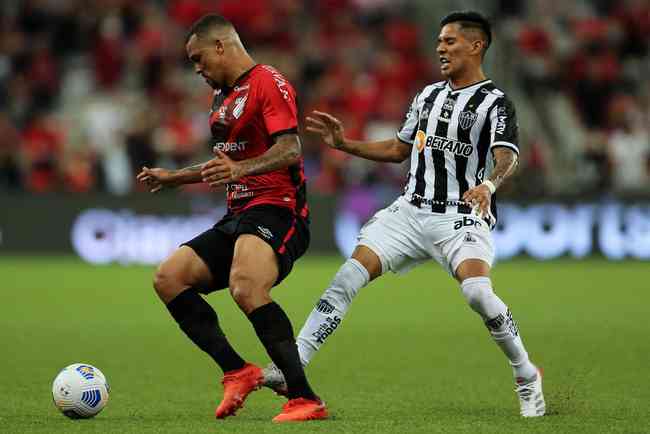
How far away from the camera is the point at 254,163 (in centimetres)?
607

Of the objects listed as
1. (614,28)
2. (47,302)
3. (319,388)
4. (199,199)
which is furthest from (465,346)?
(614,28)

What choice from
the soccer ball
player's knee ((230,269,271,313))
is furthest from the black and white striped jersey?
the soccer ball

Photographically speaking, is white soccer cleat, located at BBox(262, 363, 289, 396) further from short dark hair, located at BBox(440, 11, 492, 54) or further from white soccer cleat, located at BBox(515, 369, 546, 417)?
short dark hair, located at BBox(440, 11, 492, 54)

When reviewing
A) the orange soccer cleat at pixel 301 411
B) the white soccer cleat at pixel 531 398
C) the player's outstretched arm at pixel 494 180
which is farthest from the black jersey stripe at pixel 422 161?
the orange soccer cleat at pixel 301 411

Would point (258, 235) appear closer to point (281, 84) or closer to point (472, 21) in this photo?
point (281, 84)

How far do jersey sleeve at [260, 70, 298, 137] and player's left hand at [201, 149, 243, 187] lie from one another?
29 cm

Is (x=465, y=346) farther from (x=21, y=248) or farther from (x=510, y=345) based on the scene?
(x=21, y=248)

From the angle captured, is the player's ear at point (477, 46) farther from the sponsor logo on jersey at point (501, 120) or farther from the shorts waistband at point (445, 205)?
the shorts waistband at point (445, 205)

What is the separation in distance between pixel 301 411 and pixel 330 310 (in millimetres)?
809

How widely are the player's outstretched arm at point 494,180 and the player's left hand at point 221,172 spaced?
45.7 inches

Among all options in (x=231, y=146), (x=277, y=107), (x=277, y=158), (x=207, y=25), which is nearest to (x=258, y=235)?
(x=277, y=158)

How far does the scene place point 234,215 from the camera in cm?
656

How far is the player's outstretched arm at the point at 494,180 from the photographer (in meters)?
6.08

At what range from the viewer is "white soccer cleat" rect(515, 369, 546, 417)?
6.38m
